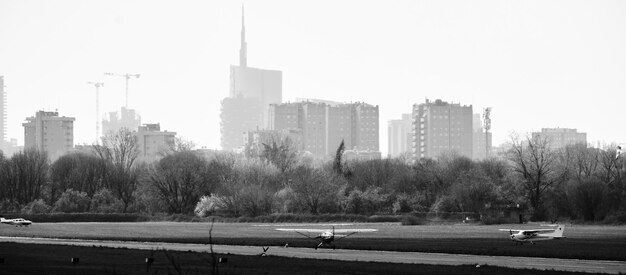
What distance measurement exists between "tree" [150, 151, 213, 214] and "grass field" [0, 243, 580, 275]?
82551 millimetres

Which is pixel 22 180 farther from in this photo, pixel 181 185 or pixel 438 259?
pixel 438 259

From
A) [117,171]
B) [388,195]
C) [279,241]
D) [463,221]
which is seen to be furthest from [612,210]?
[117,171]

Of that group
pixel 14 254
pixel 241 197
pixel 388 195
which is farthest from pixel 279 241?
pixel 388 195

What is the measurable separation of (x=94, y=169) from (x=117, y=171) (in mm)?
4312

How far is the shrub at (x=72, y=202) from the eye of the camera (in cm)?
13962

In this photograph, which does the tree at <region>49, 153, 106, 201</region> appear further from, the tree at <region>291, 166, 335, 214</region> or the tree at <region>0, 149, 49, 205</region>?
the tree at <region>291, 166, 335, 214</region>

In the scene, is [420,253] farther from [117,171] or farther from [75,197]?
[117,171]

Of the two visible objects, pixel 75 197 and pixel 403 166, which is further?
pixel 403 166

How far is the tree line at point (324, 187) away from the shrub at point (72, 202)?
161mm

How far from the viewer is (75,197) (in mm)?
143125

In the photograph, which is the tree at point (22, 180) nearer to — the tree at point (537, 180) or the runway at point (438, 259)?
the tree at point (537, 180)

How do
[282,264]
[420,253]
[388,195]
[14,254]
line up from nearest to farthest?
1. [282,264]
2. [14,254]
3. [420,253]
4. [388,195]

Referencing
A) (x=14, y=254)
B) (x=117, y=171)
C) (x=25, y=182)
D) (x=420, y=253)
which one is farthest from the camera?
(x=117, y=171)

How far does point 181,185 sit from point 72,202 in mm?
14331
